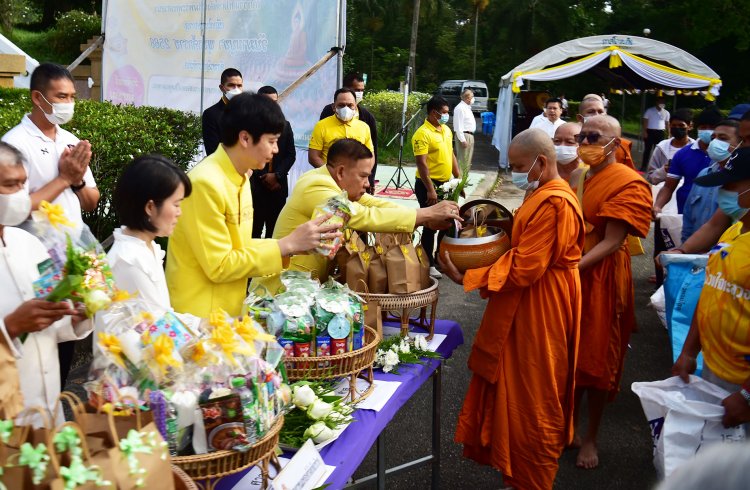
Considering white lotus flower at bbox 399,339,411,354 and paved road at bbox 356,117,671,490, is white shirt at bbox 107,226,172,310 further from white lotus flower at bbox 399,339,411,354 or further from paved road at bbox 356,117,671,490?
paved road at bbox 356,117,671,490

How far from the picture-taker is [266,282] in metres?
3.13

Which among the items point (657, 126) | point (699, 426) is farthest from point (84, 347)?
point (657, 126)

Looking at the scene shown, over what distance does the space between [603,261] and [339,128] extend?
3865 millimetres

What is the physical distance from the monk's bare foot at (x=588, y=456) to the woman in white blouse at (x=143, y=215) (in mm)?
3041

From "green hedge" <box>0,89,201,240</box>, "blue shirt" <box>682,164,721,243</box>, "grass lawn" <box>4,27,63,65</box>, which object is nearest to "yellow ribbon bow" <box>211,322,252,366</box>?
"green hedge" <box>0,89,201,240</box>

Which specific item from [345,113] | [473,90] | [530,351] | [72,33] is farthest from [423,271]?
[473,90]

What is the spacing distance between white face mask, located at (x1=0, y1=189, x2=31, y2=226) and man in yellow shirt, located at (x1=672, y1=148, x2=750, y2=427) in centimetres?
270

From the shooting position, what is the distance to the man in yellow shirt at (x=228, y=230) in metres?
2.62

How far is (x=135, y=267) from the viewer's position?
7.71 feet

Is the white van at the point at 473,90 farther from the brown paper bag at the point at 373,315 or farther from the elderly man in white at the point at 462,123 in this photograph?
the brown paper bag at the point at 373,315

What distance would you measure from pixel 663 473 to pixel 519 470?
83 centimetres

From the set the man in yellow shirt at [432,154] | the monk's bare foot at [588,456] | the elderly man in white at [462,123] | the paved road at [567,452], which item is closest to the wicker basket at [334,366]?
the paved road at [567,452]

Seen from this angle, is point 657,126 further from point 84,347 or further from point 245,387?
point 245,387

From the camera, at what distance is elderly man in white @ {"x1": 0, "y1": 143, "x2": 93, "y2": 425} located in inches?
87.4
